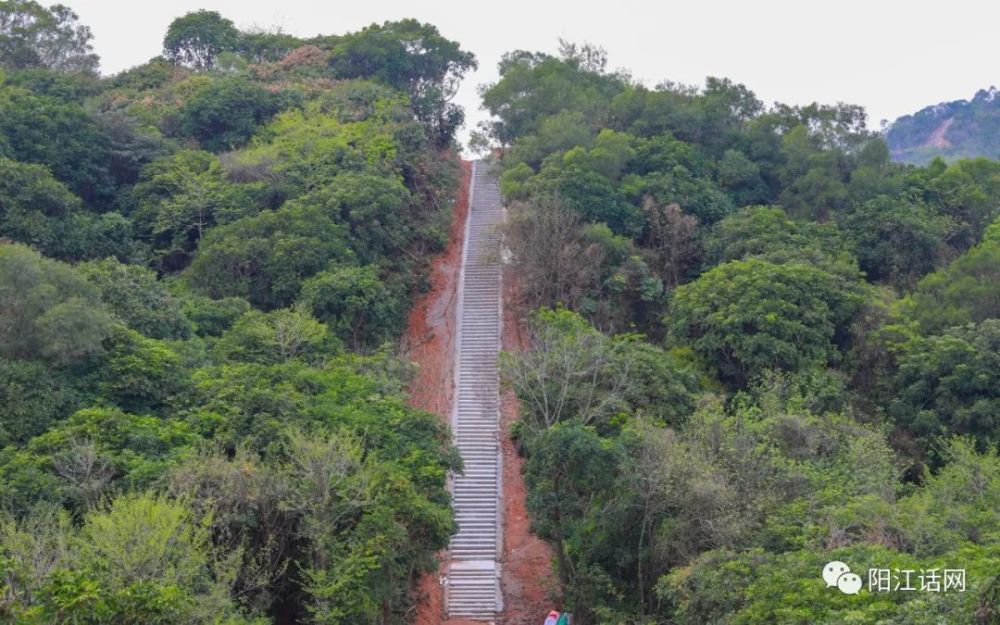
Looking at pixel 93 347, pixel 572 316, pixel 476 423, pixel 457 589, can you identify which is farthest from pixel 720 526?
pixel 93 347

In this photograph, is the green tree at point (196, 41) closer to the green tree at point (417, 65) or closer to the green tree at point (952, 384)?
the green tree at point (417, 65)

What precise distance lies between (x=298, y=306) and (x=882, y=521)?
15848 millimetres

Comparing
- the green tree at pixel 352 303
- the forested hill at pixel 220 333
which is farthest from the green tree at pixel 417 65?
the green tree at pixel 352 303

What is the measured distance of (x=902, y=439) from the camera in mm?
28688

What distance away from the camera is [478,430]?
3077 cm

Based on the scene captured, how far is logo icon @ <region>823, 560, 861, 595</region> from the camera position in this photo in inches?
683

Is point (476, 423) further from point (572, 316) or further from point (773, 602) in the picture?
point (773, 602)

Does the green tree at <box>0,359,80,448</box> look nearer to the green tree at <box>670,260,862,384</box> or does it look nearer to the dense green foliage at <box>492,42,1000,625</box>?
the dense green foliage at <box>492,42,1000,625</box>

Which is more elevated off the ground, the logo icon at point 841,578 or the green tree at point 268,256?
the green tree at point 268,256

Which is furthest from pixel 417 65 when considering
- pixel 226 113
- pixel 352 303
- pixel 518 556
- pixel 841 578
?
pixel 841 578

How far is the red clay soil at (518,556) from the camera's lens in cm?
2553

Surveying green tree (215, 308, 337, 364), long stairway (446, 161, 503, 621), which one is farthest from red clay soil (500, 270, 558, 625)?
green tree (215, 308, 337, 364)

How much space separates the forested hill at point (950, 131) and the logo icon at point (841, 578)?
7539 cm

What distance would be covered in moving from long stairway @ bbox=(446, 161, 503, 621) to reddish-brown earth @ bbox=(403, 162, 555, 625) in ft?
0.80
